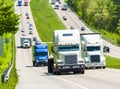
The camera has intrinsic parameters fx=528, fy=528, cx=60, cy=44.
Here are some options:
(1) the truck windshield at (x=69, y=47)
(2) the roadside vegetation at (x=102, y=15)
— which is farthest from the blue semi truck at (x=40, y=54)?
(2) the roadside vegetation at (x=102, y=15)

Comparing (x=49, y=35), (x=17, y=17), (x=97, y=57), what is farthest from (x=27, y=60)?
(x=49, y=35)

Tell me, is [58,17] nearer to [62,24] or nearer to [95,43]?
[62,24]

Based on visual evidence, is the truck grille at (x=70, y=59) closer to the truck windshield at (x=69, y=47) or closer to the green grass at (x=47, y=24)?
the truck windshield at (x=69, y=47)

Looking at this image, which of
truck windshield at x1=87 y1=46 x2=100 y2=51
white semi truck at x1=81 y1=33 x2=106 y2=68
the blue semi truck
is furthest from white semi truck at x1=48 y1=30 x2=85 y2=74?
the blue semi truck

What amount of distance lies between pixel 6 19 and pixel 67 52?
24028 mm

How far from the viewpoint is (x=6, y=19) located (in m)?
70.0

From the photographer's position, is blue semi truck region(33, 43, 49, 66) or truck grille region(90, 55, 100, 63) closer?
truck grille region(90, 55, 100, 63)

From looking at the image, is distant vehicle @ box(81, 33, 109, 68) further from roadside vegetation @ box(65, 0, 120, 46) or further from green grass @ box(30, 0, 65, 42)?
roadside vegetation @ box(65, 0, 120, 46)

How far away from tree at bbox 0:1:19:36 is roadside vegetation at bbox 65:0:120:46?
3671 inches

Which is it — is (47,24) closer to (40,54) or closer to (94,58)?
(40,54)

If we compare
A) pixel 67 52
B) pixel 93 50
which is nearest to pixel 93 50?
pixel 93 50

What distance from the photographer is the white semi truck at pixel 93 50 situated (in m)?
60.7

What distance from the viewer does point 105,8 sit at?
188m

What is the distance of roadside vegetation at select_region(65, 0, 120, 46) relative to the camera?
172175mm
